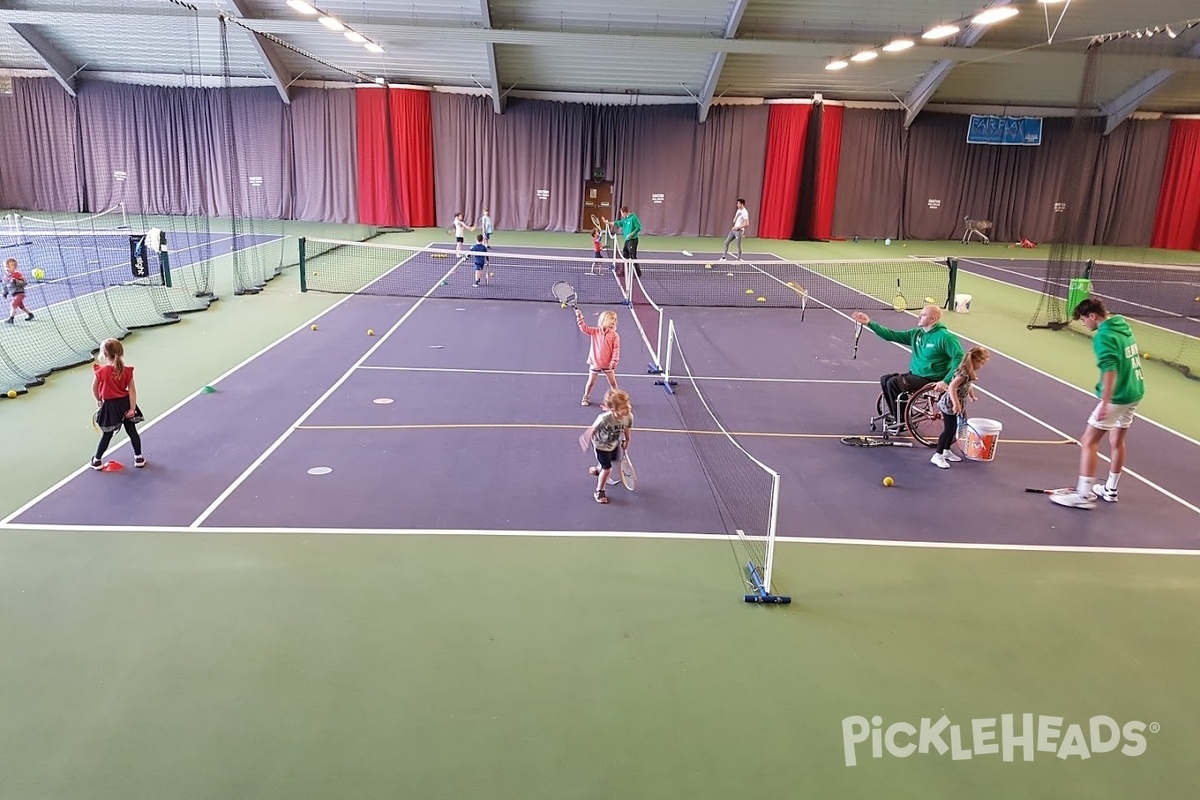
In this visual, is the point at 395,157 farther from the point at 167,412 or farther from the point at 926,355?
the point at 926,355

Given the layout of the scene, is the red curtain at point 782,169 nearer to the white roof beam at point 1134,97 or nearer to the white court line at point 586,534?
the white roof beam at point 1134,97

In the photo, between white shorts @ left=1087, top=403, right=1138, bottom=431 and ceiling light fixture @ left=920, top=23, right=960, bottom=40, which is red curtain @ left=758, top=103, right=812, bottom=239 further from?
white shorts @ left=1087, top=403, right=1138, bottom=431

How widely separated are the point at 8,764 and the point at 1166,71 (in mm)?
32525

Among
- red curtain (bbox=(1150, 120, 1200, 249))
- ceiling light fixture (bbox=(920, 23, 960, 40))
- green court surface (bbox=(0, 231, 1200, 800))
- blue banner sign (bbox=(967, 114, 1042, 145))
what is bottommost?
green court surface (bbox=(0, 231, 1200, 800))

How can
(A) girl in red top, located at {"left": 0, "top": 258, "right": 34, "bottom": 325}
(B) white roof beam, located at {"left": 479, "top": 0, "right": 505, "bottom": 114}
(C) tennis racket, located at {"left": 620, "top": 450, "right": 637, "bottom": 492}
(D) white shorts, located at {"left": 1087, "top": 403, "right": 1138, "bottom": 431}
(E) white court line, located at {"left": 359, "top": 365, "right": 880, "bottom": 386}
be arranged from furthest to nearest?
(B) white roof beam, located at {"left": 479, "top": 0, "right": 505, "bottom": 114}
(A) girl in red top, located at {"left": 0, "top": 258, "right": 34, "bottom": 325}
(E) white court line, located at {"left": 359, "top": 365, "right": 880, "bottom": 386}
(C) tennis racket, located at {"left": 620, "top": 450, "right": 637, "bottom": 492}
(D) white shorts, located at {"left": 1087, "top": 403, "right": 1138, "bottom": 431}

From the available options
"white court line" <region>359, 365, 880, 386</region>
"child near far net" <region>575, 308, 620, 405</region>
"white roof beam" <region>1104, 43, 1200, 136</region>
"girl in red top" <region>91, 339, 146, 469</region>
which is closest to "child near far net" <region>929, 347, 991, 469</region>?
"white court line" <region>359, 365, 880, 386</region>

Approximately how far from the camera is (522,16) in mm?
21984

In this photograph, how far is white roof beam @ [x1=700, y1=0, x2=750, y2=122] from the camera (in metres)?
20.7

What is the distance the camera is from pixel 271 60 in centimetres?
2661

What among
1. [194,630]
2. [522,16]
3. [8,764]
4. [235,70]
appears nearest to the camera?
[8,764]

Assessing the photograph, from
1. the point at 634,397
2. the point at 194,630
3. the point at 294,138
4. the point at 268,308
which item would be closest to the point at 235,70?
the point at 294,138

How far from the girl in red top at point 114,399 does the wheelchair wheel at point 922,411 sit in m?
7.68

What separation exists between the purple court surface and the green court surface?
35cm

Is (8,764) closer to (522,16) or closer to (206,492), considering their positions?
(206,492)
